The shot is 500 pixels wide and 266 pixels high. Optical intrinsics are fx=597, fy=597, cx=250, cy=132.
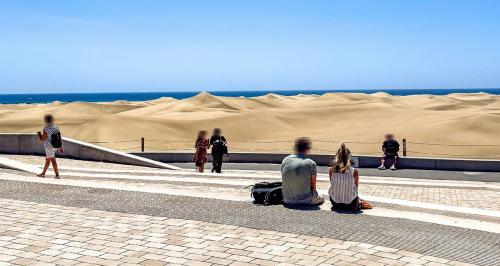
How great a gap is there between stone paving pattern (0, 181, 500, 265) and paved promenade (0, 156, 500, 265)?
14 millimetres

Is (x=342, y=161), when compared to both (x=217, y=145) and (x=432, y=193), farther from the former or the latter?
(x=217, y=145)

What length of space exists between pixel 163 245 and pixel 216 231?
3.10ft

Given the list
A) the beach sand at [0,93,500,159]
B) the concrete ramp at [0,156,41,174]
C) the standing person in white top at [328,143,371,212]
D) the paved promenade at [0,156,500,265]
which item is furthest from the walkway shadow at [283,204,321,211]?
the beach sand at [0,93,500,159]

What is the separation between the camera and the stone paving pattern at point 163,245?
6867 mm

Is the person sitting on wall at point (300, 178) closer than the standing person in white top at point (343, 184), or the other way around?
the standing person in white top at point (343, 184)

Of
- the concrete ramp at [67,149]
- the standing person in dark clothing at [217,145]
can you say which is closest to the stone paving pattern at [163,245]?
the standing person in dark clothing at [217,145]

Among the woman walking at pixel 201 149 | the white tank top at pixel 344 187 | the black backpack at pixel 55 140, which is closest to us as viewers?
the white tank top at pixel 344 187

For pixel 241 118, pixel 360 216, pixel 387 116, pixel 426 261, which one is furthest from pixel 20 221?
pixel 387 116

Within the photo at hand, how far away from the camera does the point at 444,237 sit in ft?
25.8

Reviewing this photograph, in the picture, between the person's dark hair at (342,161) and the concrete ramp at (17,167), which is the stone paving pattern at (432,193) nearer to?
the person's dark hair at (342,161)

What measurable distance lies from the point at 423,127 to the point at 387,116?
1489cm

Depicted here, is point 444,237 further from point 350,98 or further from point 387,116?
point 350,98

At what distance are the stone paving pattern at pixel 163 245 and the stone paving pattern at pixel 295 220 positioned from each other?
28 centimetres

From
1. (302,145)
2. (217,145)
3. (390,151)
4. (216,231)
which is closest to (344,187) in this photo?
(302,145)
